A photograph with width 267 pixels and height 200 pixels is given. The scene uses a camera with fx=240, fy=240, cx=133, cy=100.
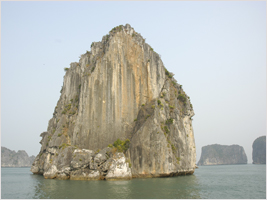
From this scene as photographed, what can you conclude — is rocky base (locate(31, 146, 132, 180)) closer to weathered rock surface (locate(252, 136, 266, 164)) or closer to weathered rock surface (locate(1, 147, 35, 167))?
weathered rock surface (locate(1, 147, 35, 167))

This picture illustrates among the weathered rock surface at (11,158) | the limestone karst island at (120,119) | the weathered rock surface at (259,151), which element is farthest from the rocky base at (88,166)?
the weathered rock surface at (259,151)

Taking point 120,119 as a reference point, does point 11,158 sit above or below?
below

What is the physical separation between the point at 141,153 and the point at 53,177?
54.6 feet

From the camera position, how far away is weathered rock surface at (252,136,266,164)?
181 m

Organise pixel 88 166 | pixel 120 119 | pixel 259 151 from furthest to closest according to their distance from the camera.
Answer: pixel 259 151 < pixel 120 119 < pixel 88 166

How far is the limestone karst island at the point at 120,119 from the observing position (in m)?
42.7

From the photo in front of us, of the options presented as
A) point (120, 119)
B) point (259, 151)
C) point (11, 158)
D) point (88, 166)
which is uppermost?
point (120, 119)

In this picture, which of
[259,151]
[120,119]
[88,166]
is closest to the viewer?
[88,166]

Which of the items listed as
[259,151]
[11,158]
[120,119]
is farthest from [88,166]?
[11,158]

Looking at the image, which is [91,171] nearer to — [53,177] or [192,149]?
[53,177]

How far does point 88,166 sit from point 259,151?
588 feet

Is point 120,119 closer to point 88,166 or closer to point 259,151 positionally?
point 88,166

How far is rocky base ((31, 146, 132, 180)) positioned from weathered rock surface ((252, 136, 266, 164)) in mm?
172647

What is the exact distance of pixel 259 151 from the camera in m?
185
